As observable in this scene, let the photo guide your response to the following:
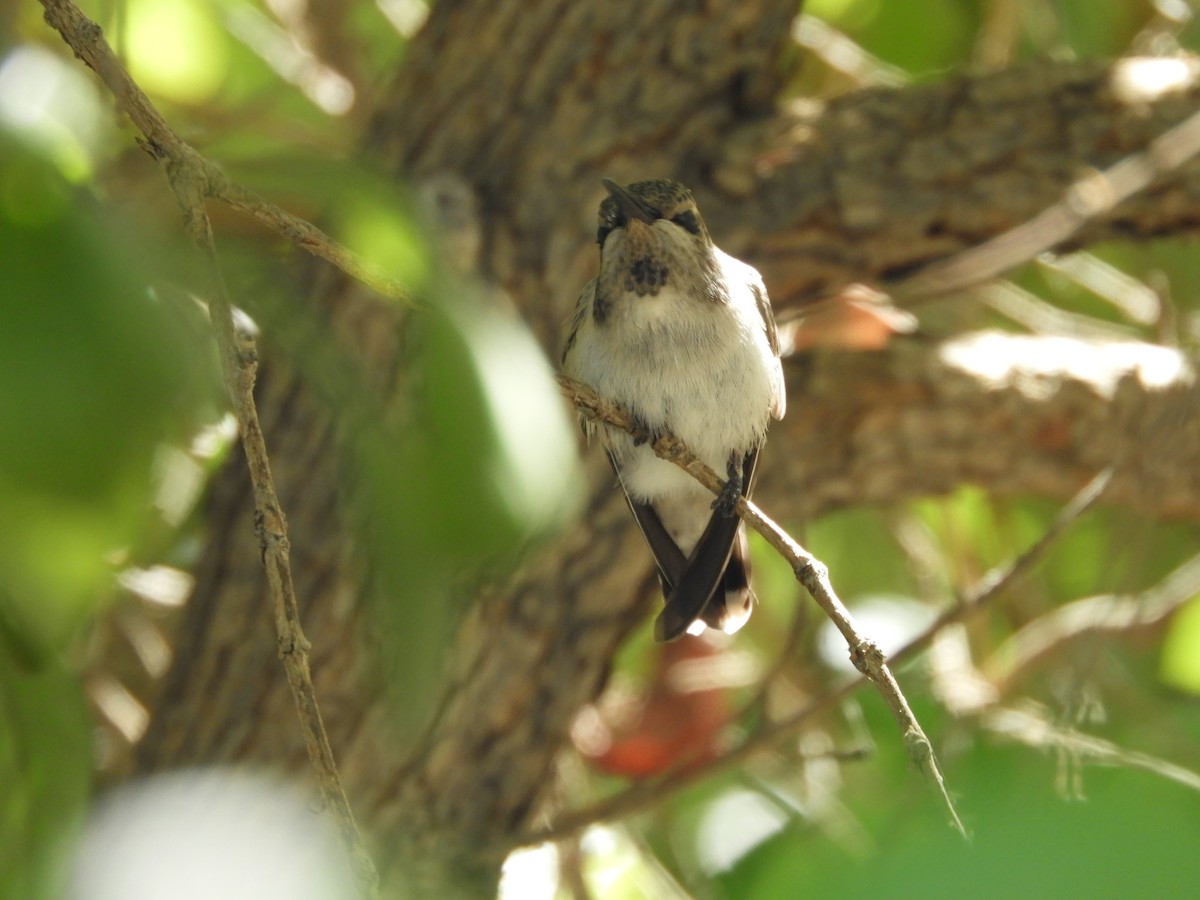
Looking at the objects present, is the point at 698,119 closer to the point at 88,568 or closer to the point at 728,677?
the point at 728,677

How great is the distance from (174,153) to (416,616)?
1.63 feet

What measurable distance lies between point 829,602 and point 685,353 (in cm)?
104

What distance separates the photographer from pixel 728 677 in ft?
11.3

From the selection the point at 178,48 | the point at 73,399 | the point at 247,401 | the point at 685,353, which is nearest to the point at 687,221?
the point at 685,353

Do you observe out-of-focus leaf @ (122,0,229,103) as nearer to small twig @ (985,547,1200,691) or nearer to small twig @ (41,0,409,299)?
small twig @ (41,0,409,299)

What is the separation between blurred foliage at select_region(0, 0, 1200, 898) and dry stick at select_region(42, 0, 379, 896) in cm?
4

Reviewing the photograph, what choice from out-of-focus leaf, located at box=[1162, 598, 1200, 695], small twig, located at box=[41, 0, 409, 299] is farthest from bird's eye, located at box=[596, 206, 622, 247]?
out-of-focus leaf, located at box=[1162, 598, 1200, 695]

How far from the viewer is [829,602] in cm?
140

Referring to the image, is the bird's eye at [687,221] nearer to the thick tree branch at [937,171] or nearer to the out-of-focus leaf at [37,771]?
the thick tree branch at [937,171]

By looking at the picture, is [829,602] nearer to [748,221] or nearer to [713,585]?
[713,585]

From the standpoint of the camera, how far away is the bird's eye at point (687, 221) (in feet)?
7.74

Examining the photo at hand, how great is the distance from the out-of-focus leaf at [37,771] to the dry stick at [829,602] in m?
0.72

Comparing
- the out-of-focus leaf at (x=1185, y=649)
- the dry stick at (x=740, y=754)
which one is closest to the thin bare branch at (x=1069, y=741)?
the dry stick at (x=740, y=754)

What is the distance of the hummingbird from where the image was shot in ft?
7.66
